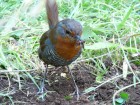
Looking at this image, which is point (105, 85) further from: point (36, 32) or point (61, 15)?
point (61, 15)

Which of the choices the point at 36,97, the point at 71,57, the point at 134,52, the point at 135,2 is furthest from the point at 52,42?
the point at 135,2

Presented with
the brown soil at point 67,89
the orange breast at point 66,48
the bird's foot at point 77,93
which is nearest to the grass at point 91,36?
the brown soil at point 67,89

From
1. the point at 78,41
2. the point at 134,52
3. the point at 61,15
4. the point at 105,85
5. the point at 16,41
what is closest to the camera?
the point at 78,41

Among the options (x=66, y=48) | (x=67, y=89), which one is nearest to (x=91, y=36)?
(x=67, y=89)

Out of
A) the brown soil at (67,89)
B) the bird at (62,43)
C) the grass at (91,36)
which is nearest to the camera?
the bird at (62,43)

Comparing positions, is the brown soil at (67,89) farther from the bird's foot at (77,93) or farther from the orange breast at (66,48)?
the orange breast at (66,48)

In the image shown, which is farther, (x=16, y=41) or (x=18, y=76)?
(x=16, y=41)

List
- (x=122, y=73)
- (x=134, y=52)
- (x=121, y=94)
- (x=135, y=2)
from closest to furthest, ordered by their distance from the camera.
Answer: (x=121, y=94), (x=122, y=73), (x=134, y=52), (x=135, y=2)

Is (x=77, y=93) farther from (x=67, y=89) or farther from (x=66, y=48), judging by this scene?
(x=66, y=48)
